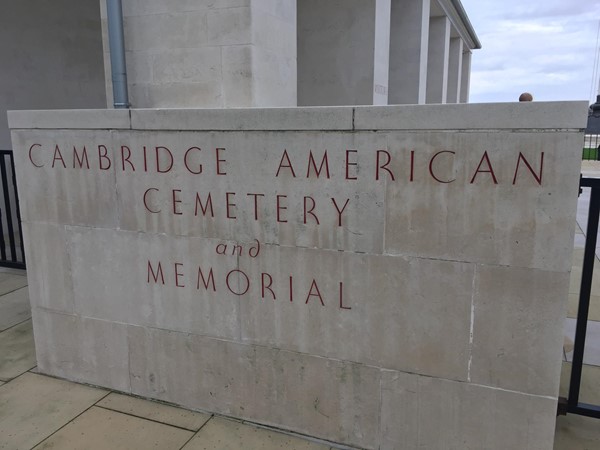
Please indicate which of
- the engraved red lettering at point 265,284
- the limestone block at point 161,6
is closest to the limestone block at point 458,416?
the engraved red lettering at point 265,284

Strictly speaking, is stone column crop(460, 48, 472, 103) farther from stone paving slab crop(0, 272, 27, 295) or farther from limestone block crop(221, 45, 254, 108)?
stone paving slab crop(0, 272, 27, 295)

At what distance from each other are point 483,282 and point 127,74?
427 centimetres

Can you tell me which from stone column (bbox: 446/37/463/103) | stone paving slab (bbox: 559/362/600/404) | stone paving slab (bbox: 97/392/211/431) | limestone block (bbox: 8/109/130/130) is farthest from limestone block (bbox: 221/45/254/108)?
stone column (bbox: 446/37/463/103)

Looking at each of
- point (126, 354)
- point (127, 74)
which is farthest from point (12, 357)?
point (127, 74)

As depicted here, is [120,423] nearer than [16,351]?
Yes

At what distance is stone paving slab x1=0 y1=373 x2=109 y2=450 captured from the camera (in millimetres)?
3357

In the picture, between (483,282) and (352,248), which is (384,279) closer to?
(352,248)

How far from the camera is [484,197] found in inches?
103

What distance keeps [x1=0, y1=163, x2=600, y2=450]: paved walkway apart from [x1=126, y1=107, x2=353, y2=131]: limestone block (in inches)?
79.1

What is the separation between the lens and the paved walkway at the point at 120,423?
322 centimetres

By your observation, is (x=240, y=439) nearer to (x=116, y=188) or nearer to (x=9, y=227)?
(x=116, y=188)

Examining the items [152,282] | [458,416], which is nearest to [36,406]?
[152,282]

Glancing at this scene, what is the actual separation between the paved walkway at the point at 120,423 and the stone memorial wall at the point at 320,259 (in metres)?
0.12

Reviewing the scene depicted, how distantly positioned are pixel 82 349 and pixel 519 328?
320 centimetres
